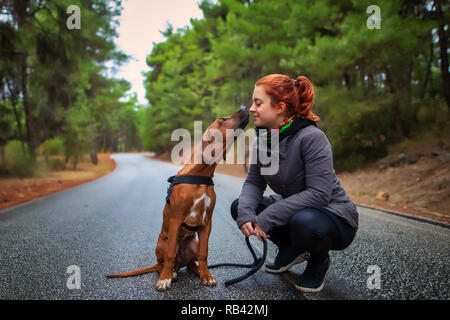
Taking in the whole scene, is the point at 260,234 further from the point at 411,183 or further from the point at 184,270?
the point at 411,183

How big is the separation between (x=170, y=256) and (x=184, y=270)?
22.1 inches

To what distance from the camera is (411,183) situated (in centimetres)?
723

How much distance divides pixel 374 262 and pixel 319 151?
152 centimetres

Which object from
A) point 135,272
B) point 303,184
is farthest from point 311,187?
point 135,272

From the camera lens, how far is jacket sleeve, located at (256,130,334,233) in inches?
79.4

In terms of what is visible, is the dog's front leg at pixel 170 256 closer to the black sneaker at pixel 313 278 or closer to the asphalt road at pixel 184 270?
the asphalt road at pixel 184 270

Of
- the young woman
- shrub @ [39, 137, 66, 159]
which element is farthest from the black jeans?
shrub @ [39, 137, 66, 159]

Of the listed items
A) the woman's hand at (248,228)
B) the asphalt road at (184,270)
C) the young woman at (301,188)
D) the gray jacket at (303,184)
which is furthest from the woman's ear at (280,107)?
the asphalt road at (184,270)

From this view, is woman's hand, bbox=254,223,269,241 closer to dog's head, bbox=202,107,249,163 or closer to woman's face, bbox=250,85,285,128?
dog's head, bbox=202,107,249,163

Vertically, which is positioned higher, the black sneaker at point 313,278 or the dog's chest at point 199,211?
the dog's chest at point 199,211

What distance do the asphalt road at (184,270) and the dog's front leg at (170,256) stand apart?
0.06 metres

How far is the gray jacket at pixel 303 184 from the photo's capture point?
2.02m

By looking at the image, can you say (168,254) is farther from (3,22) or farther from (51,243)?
(3,22)

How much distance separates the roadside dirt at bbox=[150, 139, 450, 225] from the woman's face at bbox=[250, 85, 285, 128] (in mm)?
3996
